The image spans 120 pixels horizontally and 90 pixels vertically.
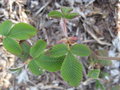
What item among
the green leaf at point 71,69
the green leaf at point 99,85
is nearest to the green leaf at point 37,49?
the green leaf at point 71,69

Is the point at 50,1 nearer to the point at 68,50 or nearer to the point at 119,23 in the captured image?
the point at 119,23

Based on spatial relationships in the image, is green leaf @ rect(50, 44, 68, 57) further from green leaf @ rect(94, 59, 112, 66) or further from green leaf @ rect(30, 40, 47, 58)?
green leaf @ rect(94, 59, 112, 66)

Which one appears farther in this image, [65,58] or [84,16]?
[84,16]

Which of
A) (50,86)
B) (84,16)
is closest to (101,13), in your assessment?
(84,16)

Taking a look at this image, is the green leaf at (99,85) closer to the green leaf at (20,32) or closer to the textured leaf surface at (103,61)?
the textured leaf surface at (103,61)

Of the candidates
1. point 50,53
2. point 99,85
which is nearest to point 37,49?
point 50,53

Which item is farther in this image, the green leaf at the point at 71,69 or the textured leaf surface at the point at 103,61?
the textured leaf surface at the point at 103,61

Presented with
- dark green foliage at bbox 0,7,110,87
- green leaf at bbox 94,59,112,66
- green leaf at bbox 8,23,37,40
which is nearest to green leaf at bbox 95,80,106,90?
green leaf at bbox 94,59,112,66
